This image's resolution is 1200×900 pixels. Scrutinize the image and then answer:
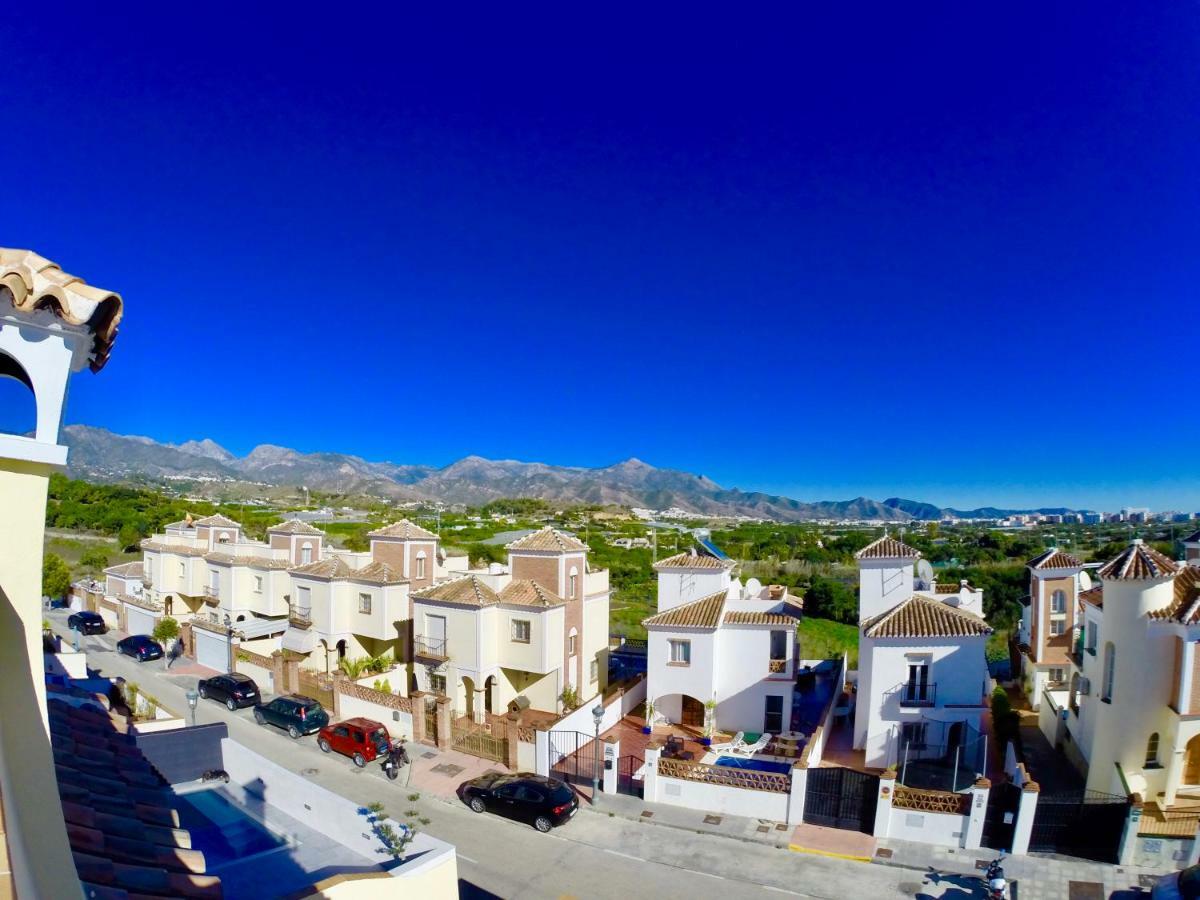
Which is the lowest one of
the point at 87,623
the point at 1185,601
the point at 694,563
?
the point at 87,623

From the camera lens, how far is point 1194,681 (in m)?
13.8

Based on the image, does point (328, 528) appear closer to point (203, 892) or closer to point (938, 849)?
point (938, 849)

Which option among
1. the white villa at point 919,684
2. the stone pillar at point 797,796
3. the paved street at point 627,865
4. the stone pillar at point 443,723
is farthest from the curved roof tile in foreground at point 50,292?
the white villa at point 919,684

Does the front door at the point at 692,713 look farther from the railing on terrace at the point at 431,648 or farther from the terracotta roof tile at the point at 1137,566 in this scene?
the terracotta roof tile at the point at 1137,566

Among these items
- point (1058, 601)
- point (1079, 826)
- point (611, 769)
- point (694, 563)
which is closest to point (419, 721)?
point (611, 769)

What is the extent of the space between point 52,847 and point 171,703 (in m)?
23.7

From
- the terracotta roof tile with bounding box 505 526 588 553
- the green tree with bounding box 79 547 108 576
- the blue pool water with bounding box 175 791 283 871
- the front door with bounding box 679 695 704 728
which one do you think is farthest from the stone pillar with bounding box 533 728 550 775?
the green tree with bounding box 79 547 108 576

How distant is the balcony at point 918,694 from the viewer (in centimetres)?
1689

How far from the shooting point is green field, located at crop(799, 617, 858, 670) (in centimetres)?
3174

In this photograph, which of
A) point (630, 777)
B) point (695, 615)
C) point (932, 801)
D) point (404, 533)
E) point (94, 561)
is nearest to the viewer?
point (932, 801)

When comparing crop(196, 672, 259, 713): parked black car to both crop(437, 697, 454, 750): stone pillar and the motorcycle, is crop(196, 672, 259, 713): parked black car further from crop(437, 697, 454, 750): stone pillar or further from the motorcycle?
crop(437, 697, 454, 750): stone pillar

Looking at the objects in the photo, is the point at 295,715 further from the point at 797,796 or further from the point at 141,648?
the point at 797,796

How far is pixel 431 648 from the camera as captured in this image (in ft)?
69.6

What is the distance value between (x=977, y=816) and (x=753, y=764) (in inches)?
227
